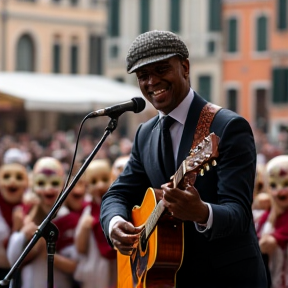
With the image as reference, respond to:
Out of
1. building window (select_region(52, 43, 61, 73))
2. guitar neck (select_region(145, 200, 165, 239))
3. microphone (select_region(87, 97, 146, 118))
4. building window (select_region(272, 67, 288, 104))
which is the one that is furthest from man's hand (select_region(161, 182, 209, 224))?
building window (select_region(52, 43, 61, 73))

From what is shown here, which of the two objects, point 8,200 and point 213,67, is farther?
point 213,67

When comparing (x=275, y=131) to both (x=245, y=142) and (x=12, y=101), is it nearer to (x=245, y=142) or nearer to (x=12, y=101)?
(x=12, y=101)

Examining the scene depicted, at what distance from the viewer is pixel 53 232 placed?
4520 mm

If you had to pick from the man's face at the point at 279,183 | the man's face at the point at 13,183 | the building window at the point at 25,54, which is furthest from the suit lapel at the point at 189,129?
the building window at the point at 25,54

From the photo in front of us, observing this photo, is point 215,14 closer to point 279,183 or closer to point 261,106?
point 261,106

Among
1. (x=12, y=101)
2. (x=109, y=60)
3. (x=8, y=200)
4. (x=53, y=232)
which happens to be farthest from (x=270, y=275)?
(x=109, y=60)

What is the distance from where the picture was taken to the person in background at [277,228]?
7336 mm

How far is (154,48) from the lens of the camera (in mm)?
4277

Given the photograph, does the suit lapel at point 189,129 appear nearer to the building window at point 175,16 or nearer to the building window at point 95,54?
the building window at point 175,16

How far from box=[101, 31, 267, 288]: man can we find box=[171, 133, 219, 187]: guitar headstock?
0.21 metres

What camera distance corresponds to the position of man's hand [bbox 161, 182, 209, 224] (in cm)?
373

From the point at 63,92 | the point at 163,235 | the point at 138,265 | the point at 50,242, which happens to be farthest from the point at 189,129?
the point at 63,92

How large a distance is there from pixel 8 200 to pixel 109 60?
34.2 metres

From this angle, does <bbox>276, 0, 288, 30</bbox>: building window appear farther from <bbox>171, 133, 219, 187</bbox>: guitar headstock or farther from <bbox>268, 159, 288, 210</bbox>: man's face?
<bbox>171, 133, 219, 187</bbox>: guitar headstock
